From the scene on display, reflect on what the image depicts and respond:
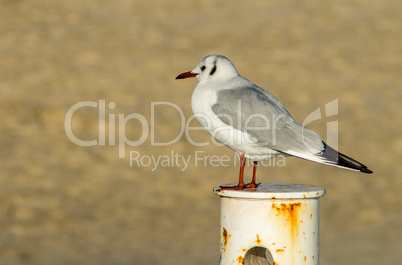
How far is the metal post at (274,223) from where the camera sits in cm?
401

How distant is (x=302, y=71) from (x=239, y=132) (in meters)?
9.84

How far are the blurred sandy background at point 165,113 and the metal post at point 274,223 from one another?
12.3 ft

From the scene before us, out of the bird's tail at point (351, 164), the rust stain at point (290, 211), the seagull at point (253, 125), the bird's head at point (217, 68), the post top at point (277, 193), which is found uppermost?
the bird's head at point (217, 68)

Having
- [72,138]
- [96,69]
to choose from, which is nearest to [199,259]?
[72,138]

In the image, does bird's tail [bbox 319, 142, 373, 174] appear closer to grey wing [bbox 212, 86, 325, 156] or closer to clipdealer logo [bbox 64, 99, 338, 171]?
grey wing [bbox 212, 86, 325, 156]

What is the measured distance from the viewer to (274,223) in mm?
4039

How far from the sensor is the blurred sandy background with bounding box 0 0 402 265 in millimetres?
Result: 8523

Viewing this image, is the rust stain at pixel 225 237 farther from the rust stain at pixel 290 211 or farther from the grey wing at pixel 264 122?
the grey wing at pixel 264 122

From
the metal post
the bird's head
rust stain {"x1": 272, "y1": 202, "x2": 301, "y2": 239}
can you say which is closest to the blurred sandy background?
the bird's head

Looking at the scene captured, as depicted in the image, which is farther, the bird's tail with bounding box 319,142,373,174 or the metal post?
the bird's tail with bounding box 319,142,373,174

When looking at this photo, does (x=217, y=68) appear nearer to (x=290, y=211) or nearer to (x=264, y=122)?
(x=264, y=122)

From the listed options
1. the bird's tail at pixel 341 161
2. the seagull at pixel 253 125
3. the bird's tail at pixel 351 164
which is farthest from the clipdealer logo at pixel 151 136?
the bird's tail at pixel 351 164

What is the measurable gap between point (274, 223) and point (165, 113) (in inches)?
333

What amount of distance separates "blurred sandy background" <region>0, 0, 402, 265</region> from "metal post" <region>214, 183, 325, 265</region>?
3.74 meters
